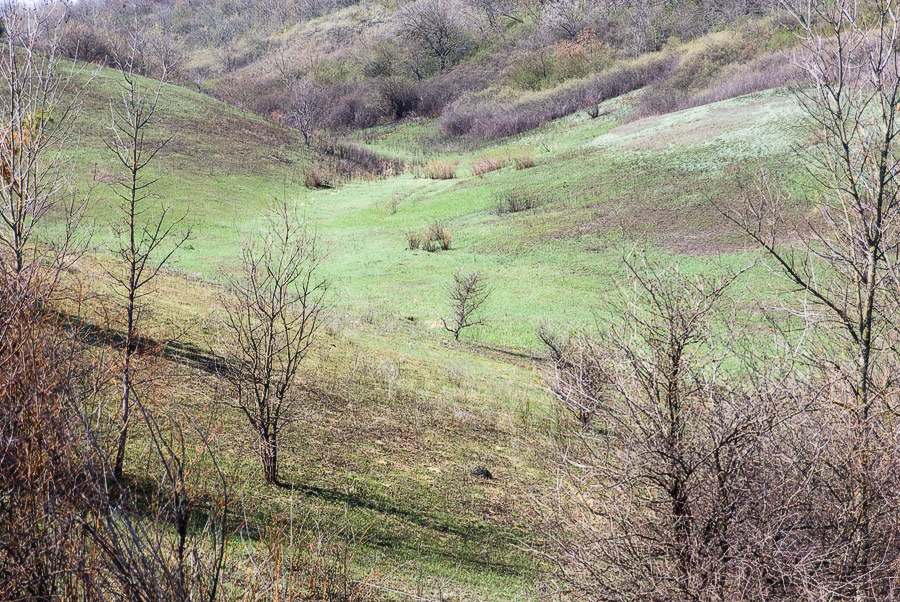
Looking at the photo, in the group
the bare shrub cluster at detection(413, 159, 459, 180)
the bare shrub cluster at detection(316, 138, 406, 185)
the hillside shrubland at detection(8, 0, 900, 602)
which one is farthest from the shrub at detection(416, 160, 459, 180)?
the bare shrub cluster at detection(316, 138, 406, 185)

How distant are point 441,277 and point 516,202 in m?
10.6

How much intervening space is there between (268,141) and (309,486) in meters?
49.7

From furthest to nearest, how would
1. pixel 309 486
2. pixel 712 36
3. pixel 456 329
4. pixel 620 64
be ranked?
pixel 620 64 < pixel 712 36 < pixel 456 329 < pixel 309 486

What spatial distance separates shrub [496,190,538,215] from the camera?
125ft

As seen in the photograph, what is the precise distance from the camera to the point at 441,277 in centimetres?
2962

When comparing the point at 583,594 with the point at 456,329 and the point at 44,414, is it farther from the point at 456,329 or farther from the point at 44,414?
the point at 456,329

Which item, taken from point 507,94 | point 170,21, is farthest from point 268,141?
point 170,21

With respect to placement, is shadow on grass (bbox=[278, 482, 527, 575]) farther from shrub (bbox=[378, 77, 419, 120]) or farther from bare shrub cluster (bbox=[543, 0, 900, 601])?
shrub (bbox=[378, 77, 419, 120])

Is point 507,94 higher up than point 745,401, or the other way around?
point 507,94

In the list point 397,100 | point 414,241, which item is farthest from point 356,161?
point 397,100

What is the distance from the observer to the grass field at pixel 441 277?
10.2 m

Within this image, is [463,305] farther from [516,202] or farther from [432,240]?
[516,202]

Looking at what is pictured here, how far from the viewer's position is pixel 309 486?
1025 centimetres

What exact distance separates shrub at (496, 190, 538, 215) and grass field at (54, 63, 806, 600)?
22.2 inches
